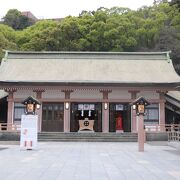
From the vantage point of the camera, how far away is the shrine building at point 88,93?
89.5 feet

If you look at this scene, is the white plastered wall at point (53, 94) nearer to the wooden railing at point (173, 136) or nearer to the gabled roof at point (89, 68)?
the gabled roof at point (89, 68)

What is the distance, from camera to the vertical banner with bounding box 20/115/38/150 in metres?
16.4

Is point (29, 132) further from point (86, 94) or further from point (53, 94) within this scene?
point (86, 94)

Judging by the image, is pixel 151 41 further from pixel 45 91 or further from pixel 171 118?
pixel 45 91

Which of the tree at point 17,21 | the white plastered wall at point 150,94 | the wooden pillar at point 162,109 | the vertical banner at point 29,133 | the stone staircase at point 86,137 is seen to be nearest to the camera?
the vertical banner at point 29,133

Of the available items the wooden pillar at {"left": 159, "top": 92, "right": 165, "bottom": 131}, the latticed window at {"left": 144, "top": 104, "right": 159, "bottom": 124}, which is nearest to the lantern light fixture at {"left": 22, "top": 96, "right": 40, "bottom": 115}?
the latticed window at {"left": 144, "top": 104, "right": 159, "bottom": 124}

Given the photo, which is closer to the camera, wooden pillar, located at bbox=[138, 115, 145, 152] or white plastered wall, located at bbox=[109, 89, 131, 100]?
wooden pillar, located at bbox=[138, 115, 145, 152]

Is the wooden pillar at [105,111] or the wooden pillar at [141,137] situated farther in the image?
the wooden pillar at [105,111]

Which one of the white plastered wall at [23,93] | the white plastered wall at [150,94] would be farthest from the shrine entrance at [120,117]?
the white plastered wall at [23,93]

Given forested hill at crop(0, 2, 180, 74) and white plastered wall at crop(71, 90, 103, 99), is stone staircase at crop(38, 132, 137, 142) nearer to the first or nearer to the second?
white plastered wall at crop(71, 90, 103, 99)

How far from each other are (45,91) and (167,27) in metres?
26.9

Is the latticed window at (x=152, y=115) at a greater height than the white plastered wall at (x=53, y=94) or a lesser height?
lesser

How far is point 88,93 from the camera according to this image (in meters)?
28.1

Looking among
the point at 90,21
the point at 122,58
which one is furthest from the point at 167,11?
the point at 122,58
